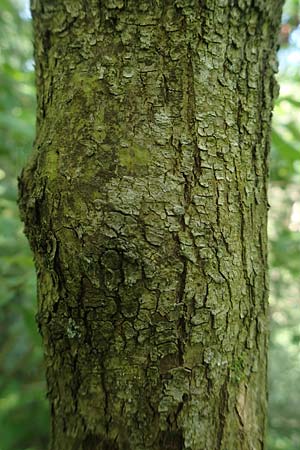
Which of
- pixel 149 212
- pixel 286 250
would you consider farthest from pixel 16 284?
pixel 286 250

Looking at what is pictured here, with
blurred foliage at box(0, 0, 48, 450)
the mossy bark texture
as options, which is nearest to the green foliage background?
blurred foliage at box(0, 0, 48, 450)

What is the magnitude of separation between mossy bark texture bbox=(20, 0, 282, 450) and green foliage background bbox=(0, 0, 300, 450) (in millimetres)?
724

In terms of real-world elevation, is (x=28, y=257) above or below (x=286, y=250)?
below

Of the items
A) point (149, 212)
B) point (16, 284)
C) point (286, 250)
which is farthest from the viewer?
point (286, 250)

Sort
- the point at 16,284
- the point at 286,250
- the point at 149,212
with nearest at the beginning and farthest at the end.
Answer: the point at 149,212, the point at 16,284, the point at 286,250

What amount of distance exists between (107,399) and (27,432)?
1859 mm

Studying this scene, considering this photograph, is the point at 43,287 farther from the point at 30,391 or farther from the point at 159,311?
the point at 30,391

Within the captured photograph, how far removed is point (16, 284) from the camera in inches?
60.8

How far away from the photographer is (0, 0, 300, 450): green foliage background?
176 cm

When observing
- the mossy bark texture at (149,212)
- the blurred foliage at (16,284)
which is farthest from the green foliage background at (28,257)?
the mossy bark texture at (149,212)

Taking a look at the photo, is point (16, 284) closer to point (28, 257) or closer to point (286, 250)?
point (28, 257)

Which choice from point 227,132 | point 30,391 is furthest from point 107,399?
point 30,391

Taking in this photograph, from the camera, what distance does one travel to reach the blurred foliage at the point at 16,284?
1.81 metres

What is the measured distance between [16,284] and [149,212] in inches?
38.2
